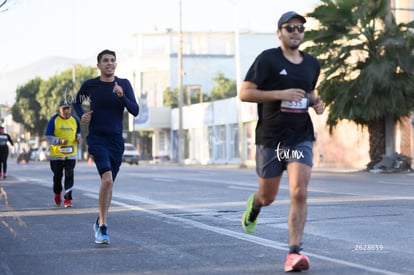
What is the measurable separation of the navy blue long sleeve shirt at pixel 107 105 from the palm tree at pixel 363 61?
20.6 metres

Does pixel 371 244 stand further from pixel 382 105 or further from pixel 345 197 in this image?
pixel 382 105

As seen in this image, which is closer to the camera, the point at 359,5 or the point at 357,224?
the point at 357,224

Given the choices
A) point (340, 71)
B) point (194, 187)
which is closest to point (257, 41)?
point (340, 71)

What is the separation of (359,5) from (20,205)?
1742 cm

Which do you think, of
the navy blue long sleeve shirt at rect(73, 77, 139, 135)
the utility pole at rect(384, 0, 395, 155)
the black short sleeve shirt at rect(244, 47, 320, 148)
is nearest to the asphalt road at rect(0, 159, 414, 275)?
the black short sleeve shirt at rect(244, 47, 320, 148)

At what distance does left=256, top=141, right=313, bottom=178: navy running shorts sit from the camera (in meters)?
7.07

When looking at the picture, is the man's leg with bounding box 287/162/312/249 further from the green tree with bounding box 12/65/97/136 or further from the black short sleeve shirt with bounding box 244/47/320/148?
the green tree with bounding box 12/65/97/136

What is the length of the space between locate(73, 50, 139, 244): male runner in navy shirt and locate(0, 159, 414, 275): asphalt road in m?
0.86

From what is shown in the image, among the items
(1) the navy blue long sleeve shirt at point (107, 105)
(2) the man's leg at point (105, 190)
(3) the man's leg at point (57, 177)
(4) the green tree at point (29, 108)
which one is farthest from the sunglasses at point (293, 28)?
(4) the green tree at point (29, 108)

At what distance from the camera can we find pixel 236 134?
60.6m

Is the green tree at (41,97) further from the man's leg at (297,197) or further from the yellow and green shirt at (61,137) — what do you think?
the man's leg at (297,197)

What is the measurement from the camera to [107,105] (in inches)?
378

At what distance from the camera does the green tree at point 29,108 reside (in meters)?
100

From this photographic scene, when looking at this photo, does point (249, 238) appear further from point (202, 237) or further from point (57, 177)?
point (57, 177)
